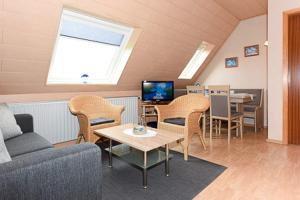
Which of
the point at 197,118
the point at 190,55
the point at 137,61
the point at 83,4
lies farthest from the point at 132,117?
the point at 83,4

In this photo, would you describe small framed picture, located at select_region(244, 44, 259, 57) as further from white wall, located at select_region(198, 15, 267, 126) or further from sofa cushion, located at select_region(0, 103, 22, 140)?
sofa cushion, located at select_region(0, 103, 22, 140)

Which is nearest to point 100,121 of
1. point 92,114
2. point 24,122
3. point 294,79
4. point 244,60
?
point 92,114

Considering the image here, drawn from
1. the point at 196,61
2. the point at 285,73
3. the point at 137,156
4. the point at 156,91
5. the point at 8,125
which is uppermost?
the point at 196,61

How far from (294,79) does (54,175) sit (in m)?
3.80

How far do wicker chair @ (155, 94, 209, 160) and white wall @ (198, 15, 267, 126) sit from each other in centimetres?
227

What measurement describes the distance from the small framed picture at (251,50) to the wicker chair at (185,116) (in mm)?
2415

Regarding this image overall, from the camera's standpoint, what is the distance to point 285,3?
330 centimetres

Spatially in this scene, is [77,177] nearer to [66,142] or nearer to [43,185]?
[43,185]

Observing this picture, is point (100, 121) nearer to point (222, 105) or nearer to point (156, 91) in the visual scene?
point (156, 91)

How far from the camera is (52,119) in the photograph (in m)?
3.23

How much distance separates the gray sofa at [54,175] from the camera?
0.88m

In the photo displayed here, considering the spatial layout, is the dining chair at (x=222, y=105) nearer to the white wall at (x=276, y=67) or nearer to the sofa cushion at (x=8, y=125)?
the white wall at (x=276, y=67)

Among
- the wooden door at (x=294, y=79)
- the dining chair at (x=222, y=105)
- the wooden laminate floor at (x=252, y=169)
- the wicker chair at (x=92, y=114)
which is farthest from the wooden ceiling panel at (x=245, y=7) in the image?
the wicker chair at (x=92, y=114)

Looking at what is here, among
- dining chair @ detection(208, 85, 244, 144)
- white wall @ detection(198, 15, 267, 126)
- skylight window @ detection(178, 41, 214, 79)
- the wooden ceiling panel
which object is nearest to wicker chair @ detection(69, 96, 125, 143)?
dining chair @ detection(208, 85, 244, 144)
